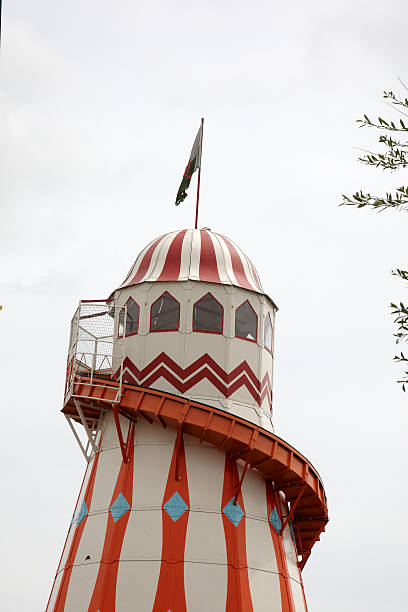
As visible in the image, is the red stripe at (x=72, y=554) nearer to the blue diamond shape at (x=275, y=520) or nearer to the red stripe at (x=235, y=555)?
the red stripe at (x=235, y=555)

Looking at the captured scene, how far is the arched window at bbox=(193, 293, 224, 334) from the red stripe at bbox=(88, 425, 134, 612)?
17.0 feet

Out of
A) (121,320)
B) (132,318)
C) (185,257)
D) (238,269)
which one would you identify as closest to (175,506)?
(132,318)

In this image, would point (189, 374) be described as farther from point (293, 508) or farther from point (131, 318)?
point (293, 508)

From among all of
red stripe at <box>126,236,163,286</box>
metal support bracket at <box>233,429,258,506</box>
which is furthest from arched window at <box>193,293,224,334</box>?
metal support bracket at <box>233,429,258,506</box>

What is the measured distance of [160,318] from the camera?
35.5 metres

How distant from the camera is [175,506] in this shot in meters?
32.1

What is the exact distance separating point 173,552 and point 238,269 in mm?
11435

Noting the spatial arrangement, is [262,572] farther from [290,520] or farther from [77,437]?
[77,437]

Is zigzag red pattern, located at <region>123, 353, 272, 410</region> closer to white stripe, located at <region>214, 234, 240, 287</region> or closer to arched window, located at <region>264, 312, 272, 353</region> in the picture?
arched window, located at <region>264, 312, 272, 353</region>

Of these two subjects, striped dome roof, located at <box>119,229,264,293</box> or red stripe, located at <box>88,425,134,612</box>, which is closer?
red stripe, located at <box>88,425,134,612</box>

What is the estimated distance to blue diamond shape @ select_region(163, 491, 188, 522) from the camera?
32.0 metres

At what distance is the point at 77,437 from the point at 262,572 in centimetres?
845

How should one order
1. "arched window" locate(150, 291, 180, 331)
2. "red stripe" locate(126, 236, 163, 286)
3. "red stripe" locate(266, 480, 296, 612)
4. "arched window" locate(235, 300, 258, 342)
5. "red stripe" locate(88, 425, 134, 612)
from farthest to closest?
1. "red stripe" locate(126, 236, 163, 286)
2. "arched window" locate(235, 300, 258, 342)
3. "arched window" locate(150, 291, 180, 331)
4. "red stripe" locate(266, 480, 296, 612)
5. "red stripe" locate(88, 425, 134, 612)

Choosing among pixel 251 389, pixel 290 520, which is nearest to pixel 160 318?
pixel 251 389
